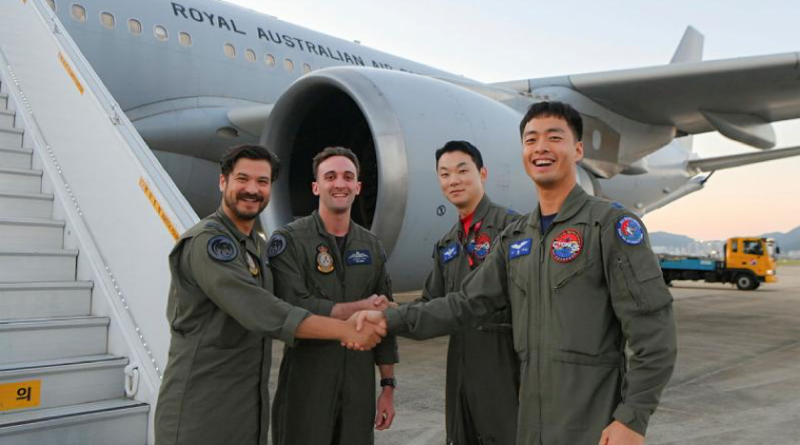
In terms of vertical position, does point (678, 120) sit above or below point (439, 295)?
above

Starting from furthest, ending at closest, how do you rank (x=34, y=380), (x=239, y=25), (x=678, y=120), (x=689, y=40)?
(x=689, y=40) → (x=678, y=120) → (x=239, y=25) → (x=34, y=380)

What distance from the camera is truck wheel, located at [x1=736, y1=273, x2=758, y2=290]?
54.3 ft

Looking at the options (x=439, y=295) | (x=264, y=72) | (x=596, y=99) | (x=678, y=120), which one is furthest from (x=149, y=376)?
(x=678, y=120)

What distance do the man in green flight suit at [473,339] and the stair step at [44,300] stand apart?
155 cm

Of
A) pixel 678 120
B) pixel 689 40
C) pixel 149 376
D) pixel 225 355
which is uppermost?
pixel 689 40

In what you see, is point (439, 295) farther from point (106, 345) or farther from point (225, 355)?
point (106, 345)

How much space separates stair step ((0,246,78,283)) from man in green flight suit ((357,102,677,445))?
7.14 feet

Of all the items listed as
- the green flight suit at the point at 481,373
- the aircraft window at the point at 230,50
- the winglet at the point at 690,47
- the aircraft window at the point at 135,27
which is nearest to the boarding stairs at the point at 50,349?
the green flight suit at the point at 481,373

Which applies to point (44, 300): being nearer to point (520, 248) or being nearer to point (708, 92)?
point (520, 248)

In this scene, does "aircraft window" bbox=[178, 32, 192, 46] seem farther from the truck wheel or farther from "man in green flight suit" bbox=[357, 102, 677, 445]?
the truck wheel

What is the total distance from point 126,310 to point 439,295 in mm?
1315

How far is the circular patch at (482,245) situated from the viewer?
226 centimetres

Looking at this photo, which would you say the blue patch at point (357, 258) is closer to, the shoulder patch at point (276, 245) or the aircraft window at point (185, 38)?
the shoulder patch at point (276, 245)

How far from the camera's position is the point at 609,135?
6531 mm
